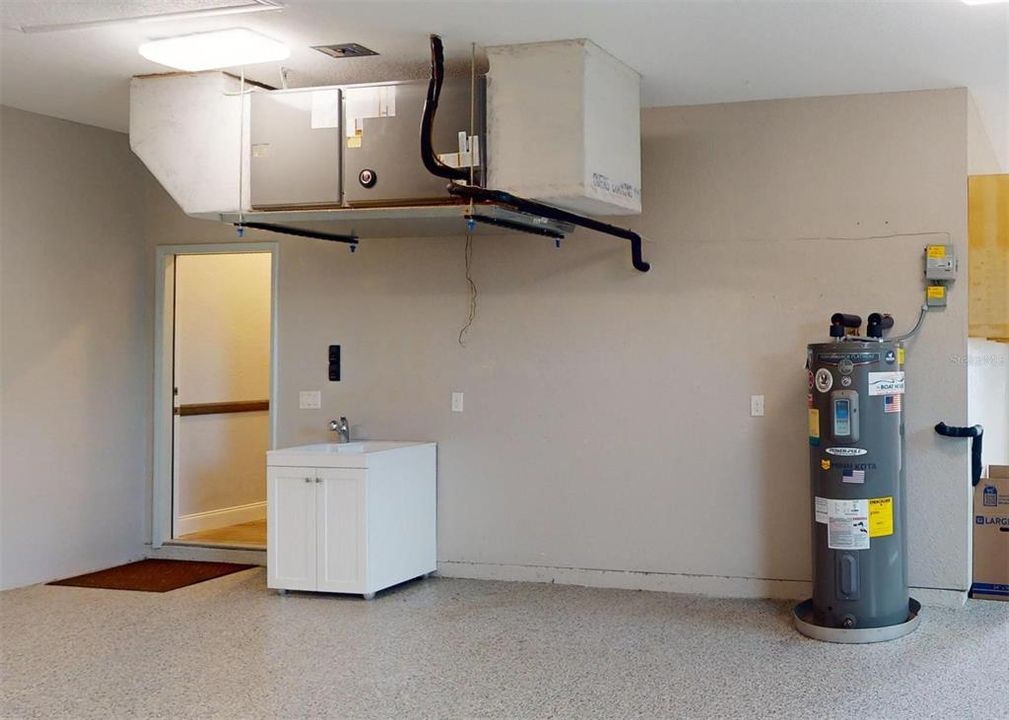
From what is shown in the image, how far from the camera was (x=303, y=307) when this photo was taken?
6.45 metres

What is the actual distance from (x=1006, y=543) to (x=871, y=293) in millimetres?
1464

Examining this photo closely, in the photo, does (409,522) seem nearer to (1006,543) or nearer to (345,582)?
(345,582)

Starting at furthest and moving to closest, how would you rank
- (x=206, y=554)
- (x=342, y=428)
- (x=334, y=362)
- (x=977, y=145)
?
(x=206, y=554)
(x=334, y=362)
(x=342, y=428)
(x=977, y=145)

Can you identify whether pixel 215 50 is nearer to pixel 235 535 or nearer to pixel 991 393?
pixel 235 535

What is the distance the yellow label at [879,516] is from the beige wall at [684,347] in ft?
1.98

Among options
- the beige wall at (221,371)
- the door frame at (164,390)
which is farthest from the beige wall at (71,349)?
the beige wall at (221,371)

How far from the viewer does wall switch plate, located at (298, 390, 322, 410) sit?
6391mm

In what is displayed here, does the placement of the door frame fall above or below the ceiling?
below

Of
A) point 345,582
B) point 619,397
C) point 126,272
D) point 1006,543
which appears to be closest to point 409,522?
point 345,582

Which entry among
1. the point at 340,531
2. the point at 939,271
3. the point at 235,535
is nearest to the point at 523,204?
the point at 340,531

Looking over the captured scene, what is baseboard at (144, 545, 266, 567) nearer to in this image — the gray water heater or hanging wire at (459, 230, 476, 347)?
hanging wire at (459, 230, 476, 347)

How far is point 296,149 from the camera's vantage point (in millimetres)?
5055

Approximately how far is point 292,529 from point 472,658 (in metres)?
1.56

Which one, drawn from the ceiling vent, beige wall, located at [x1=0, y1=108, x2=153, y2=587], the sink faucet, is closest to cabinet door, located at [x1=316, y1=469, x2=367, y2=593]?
the sink faucet
